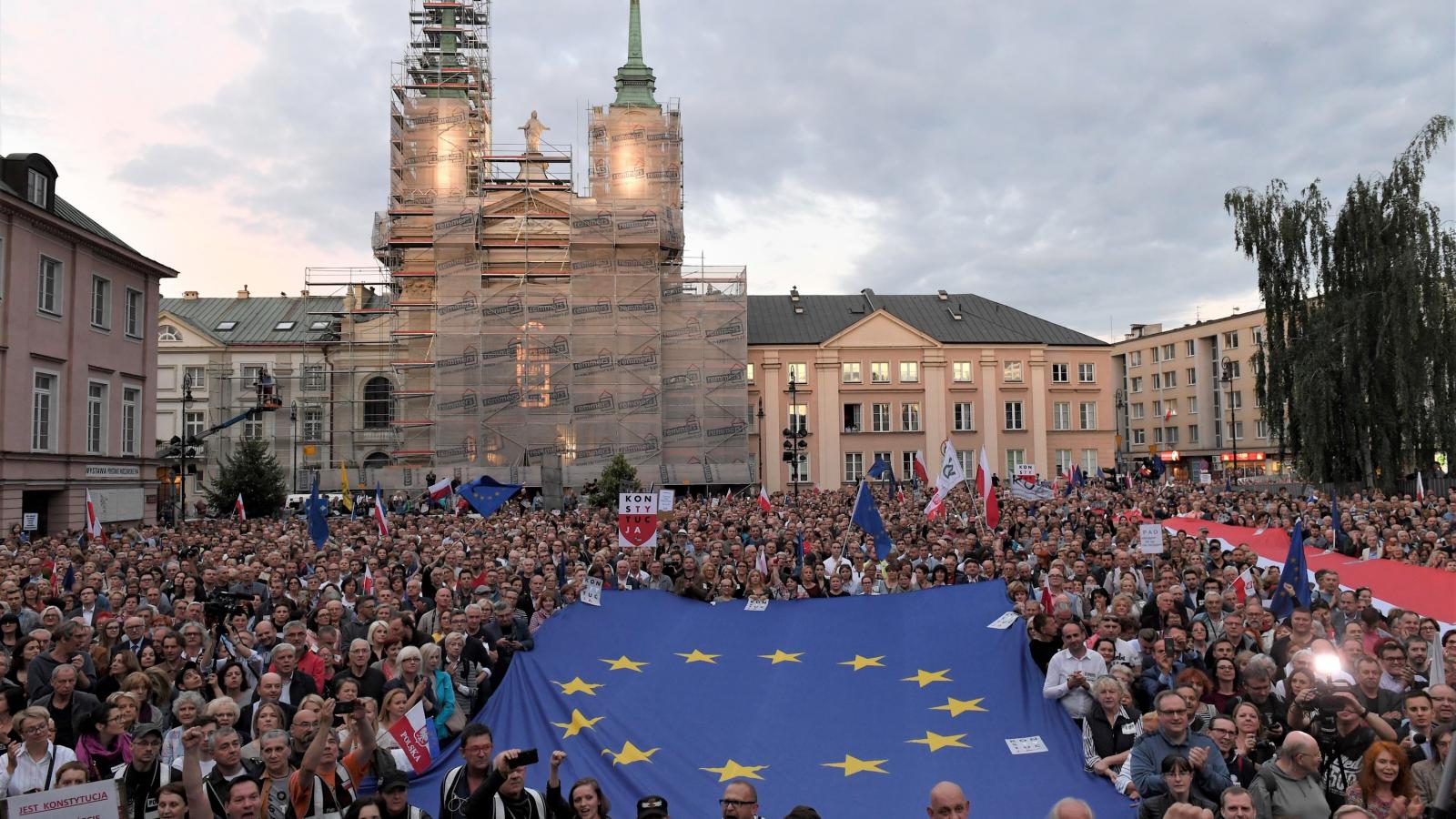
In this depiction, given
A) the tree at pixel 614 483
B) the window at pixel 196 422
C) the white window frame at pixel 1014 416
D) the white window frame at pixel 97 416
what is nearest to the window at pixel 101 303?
the white window frame at pixel 97 416

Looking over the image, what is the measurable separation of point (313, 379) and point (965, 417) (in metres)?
38.2

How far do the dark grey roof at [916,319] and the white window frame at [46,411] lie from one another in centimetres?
3835

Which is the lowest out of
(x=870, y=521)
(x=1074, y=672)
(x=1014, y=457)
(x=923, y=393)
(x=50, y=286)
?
(x=1074, y=672)

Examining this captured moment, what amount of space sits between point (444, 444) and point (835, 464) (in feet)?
78.5

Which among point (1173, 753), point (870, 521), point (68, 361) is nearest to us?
point (1173, 753)

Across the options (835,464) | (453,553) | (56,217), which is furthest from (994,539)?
(835,464)

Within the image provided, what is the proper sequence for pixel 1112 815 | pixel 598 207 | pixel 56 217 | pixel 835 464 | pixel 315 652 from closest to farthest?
pixel 1112 815 → pixel 315 652 → pixel 56 217 → pixel 598 207 → pixel 835 464

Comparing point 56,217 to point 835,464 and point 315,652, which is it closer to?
point 315,652

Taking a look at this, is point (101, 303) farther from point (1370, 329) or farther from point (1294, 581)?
point (1370, 329)

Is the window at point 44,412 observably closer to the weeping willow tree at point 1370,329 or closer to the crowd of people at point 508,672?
the crowd of people at point 508,672

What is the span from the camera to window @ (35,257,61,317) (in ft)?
105

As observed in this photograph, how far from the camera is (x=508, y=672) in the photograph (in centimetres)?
987

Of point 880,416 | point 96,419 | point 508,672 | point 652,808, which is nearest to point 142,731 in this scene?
point 508,672

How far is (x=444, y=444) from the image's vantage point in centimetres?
4972
